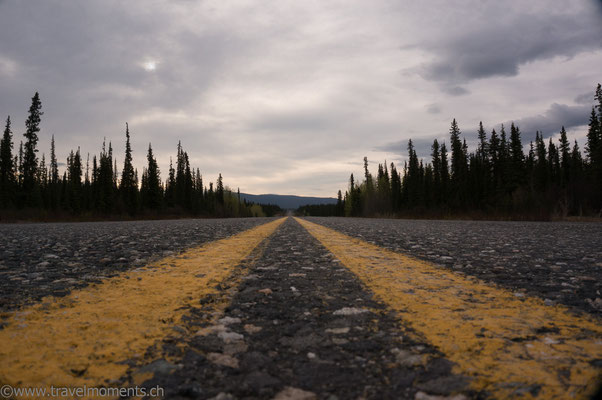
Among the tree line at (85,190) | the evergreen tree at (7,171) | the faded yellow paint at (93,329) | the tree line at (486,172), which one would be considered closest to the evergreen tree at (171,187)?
the tree line at (85,190)

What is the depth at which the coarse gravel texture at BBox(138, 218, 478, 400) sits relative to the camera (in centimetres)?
106

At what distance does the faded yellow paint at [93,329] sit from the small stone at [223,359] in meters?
0.30

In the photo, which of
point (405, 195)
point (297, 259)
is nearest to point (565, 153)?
point (405, 195)

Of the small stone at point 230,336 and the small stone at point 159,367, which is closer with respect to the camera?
the small stone at point 159,367

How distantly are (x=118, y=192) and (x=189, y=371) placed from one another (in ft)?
251

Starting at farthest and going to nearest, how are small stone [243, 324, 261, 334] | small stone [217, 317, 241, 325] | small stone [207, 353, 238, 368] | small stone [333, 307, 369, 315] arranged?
small stone [333, 307, 369, 315], small stone [217, 317, 241, 325], small stone [243, 324, 261, 334], small stone [207, 353, 238, 368]

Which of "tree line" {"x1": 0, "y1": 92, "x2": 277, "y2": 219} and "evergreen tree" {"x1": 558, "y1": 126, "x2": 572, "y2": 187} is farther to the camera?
"evergreen tree" {"x1": 558, "y1": 126, "x2": 572, "y2": 187}

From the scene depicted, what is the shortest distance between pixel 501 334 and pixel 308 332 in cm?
92

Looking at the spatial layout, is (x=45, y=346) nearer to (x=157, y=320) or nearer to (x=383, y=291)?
(x=157, y=320)

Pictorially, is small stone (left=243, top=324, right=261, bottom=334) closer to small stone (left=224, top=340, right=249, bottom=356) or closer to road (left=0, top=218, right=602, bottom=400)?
road (left=0, top=218, right=602, bottom=400)

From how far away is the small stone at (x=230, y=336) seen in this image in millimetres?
1464

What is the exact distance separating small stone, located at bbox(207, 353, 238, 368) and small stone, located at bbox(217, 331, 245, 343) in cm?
14

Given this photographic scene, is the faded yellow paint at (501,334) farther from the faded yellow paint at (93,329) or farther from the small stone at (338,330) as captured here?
the faded yellow paint at (93,329)

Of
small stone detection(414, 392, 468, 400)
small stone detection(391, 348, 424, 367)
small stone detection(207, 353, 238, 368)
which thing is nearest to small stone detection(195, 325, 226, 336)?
small stone detection(207, 353, 238, 368)
